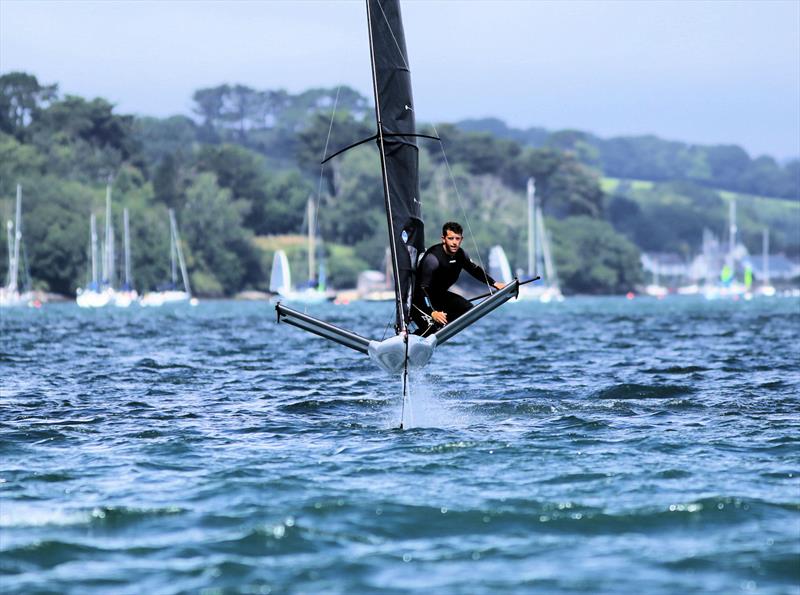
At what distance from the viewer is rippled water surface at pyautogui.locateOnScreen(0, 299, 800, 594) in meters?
11.0

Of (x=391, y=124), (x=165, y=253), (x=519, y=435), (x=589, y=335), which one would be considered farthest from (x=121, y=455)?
(x=165, y=253)

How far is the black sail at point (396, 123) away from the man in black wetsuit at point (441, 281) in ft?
2.94

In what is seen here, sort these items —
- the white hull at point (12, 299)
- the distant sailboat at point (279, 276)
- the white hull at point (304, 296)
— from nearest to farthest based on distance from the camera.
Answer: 1. the white hull at point (12, 299)
2. the distant sailboat at point (279, 276)
3. the white hull at point (304, 296)

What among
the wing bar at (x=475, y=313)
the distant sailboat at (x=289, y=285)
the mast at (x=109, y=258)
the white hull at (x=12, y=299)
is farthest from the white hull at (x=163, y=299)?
the wing bar at (x=475, y=313)

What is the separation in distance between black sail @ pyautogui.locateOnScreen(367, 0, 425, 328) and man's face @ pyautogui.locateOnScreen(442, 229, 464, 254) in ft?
4.20

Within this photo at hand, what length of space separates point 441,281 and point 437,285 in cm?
8

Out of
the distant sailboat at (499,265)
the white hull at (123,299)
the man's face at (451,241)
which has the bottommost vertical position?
the white hull at (123,299)

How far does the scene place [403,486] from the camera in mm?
14359

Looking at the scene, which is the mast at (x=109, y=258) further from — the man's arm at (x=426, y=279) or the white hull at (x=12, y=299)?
the man's arm at (x=426, y=279)

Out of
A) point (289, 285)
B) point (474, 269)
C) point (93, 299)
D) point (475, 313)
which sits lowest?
point (93, 299)

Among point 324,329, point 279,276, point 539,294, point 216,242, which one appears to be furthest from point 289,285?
point 324,329

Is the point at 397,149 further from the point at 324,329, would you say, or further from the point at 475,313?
the point at 324,329

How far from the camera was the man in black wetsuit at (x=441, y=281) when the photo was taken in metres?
18.9

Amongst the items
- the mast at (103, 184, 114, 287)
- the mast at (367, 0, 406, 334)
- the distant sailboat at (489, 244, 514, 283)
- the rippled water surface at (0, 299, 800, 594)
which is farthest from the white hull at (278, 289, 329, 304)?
the mast at (367, 0, 406, 334)
